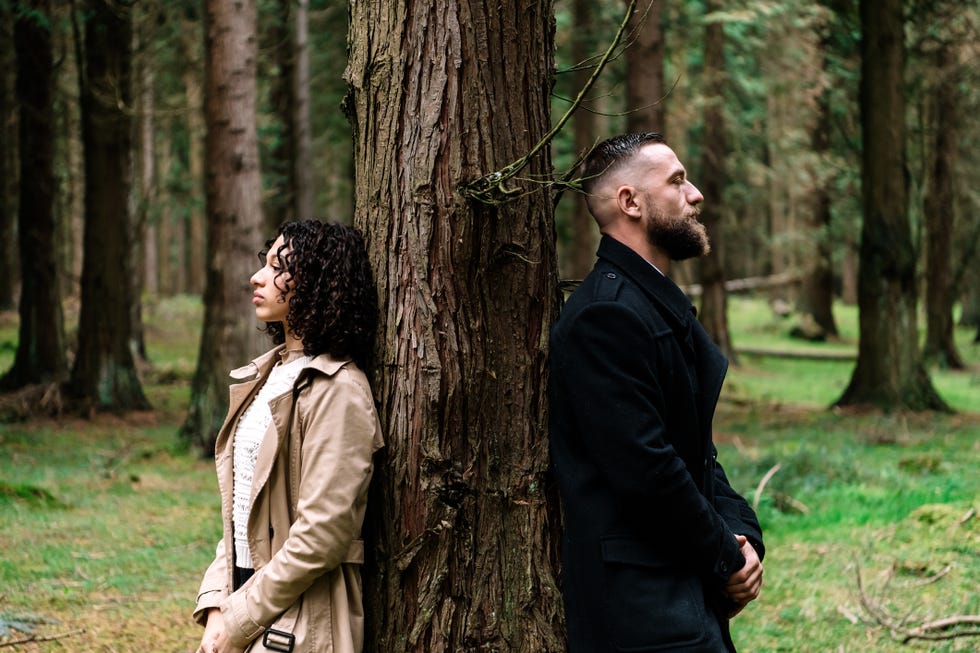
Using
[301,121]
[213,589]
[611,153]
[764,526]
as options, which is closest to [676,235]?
[611,153]

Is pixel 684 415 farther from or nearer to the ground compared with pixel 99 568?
farther from the ground

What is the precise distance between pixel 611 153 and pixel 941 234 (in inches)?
967

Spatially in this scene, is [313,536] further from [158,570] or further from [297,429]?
[158,570]

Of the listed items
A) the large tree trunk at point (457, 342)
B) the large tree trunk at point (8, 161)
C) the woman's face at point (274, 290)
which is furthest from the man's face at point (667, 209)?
the large tree trunk at point (8, 161)

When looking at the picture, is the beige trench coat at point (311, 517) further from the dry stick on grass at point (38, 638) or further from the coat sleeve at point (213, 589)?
the dry stick on grass at point (38, 638)

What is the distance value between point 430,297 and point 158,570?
15.8 feet

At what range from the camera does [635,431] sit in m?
3.06

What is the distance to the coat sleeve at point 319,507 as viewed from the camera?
3121 millimetres

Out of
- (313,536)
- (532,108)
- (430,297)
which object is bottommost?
(313,536)

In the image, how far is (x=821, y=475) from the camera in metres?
10.1

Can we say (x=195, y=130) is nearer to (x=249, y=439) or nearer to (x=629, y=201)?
(x=249, y=439)

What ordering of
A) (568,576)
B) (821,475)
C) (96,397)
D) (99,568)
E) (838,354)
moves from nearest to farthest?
1. (568,576)
2. (99,568)
3. (821,475)
4. (96,397)
5. (838,354)

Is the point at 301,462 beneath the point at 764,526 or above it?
above

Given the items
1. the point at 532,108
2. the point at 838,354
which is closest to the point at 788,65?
the point at 838,354
